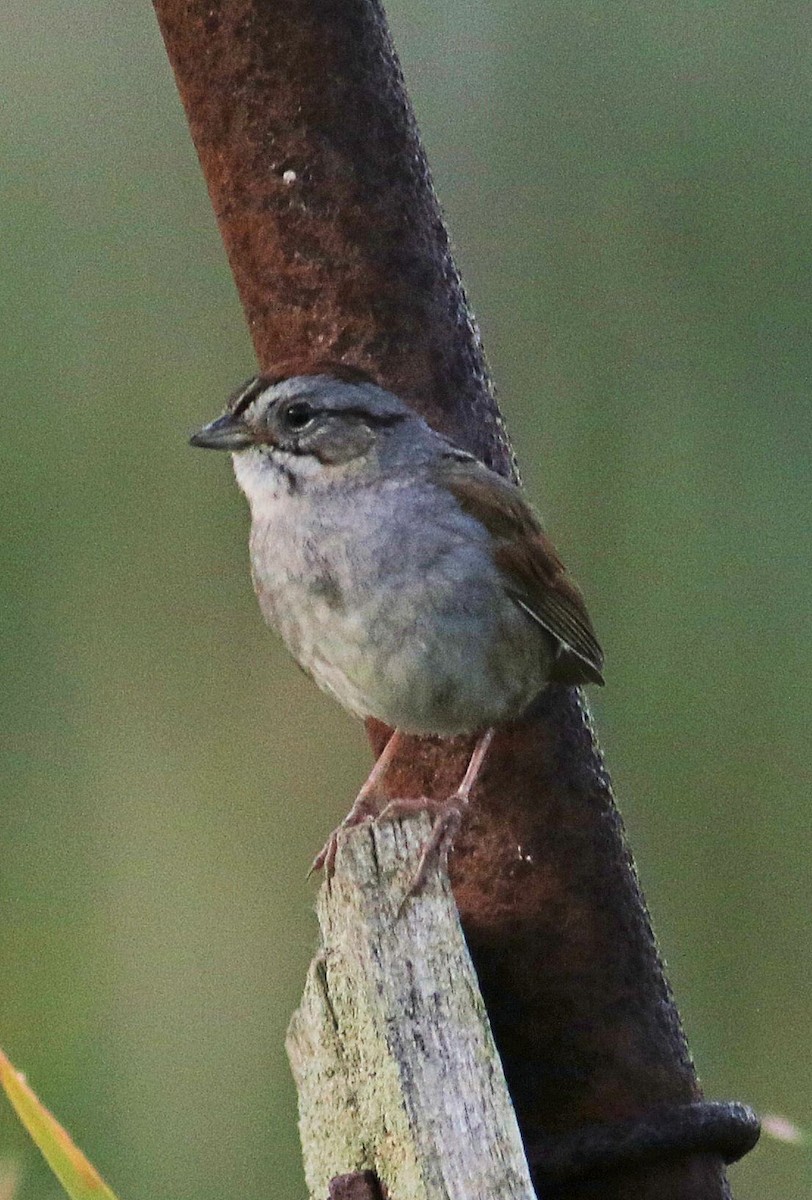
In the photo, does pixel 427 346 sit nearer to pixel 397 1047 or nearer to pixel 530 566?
pixel 530 566

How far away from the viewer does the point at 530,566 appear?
1.98 metres

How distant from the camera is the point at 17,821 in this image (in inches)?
108

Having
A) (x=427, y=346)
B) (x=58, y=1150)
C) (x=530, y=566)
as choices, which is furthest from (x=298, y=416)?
(x=58, y=1150)

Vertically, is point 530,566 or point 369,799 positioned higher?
point 530,566

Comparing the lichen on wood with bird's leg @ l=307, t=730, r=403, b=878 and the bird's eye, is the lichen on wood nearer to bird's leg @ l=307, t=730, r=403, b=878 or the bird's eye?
bird's leg @ l=307, t=730, r=403, b=878

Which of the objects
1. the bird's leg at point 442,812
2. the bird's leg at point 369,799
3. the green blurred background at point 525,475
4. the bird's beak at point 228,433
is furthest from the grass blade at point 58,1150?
the green blurred background at point 525,475

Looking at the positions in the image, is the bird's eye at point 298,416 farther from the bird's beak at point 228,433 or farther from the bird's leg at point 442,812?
the bird's leg at point 442,812

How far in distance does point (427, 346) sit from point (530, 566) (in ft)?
1.11

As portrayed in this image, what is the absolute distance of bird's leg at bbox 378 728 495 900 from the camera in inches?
49.2

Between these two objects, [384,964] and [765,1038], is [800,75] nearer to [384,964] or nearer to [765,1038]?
[765,1038]

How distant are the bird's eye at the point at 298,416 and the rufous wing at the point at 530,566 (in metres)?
0.15

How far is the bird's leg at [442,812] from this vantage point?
4.10 feet

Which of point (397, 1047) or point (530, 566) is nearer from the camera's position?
point (397, 1047)

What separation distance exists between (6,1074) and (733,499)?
1.59 m
